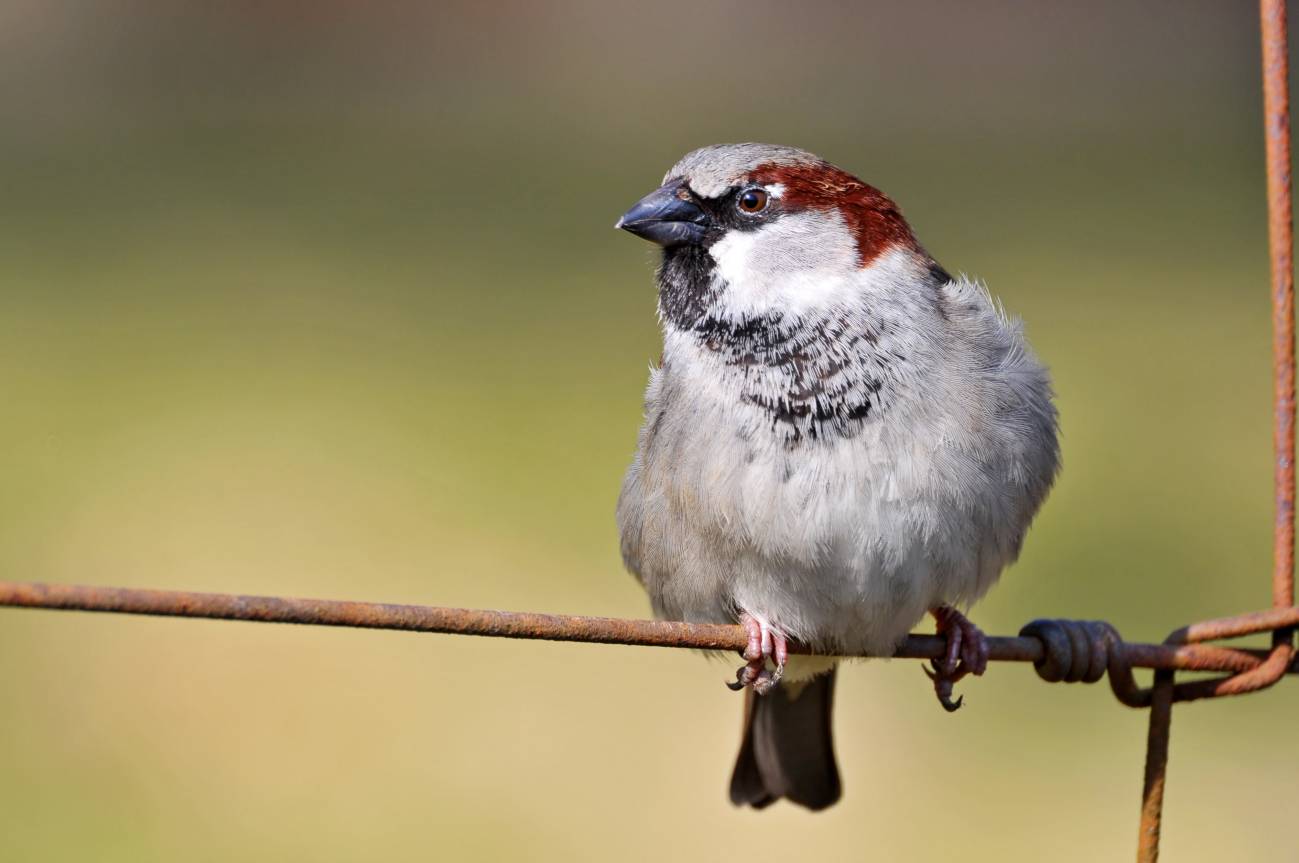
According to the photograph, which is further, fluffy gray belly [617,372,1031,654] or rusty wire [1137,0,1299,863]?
fluffy gray belly [617,372,1031,654]

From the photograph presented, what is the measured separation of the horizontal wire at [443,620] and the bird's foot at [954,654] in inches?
9.4

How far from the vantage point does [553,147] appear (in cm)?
643

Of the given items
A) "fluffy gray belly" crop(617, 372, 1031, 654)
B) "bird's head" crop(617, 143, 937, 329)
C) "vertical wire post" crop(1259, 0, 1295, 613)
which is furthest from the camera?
"bird's head" crop(617, 143, 937, 329)

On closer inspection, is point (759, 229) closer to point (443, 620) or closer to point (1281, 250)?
point (1281, 250)

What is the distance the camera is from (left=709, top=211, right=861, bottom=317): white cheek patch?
1.80m

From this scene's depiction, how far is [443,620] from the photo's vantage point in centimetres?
118

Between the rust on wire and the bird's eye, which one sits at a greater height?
the bird's eye

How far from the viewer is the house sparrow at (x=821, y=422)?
5.62ft

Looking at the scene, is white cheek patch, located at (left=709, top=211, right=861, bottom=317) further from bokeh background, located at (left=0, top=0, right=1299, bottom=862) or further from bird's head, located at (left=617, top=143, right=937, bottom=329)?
bokeh background, located at (left=0, top=0, right=1299, bottom=862)

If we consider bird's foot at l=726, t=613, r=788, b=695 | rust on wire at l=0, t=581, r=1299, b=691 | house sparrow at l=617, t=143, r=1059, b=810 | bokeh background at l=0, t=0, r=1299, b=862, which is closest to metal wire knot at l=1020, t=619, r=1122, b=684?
rust on wire at l=0, t=581, r=1299, b=691

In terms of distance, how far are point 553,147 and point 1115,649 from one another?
5.10m

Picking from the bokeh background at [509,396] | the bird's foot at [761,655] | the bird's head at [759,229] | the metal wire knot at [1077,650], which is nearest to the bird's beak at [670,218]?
the bird's head at [759,229]

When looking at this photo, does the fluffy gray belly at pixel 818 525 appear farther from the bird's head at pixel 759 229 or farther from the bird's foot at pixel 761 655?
the bird's head at pixel 759 229

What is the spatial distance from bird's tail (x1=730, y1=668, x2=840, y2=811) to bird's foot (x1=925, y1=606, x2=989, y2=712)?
29 cm
